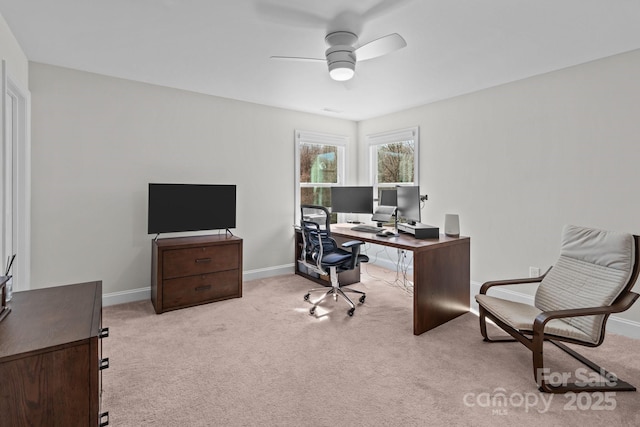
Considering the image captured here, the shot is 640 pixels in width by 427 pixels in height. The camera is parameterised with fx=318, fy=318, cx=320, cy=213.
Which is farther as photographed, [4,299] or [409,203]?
[409,203]

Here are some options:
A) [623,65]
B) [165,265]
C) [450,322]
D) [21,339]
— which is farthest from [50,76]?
[623,65]

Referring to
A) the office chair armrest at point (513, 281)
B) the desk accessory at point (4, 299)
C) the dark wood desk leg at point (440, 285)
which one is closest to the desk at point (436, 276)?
the dark wood desk leg at point (440, 285)

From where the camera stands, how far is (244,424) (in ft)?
5.66

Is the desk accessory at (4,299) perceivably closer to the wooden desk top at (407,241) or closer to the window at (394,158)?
the wooden desk top at (407,241)

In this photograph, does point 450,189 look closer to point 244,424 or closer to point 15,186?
point 244,424

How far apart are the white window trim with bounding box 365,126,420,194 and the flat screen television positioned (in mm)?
2522

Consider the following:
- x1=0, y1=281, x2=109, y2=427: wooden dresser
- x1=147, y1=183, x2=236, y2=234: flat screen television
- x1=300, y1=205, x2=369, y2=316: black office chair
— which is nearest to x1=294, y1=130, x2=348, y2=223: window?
x1=147, y1=183, x2=236, y2=234: flat screen television

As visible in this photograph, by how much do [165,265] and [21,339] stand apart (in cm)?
214

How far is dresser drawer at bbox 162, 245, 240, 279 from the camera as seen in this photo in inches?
130

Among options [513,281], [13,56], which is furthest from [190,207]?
[513,281]

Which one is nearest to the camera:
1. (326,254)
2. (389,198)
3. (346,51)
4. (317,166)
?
(346,51)

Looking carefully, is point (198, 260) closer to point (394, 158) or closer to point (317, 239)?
point (317, 239)

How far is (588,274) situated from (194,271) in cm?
349

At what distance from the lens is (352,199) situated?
167 inches
